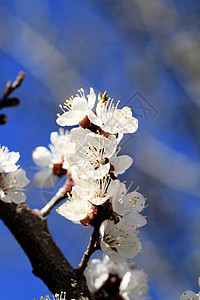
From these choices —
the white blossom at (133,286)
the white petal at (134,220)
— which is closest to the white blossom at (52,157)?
the white blossom at (133,286)

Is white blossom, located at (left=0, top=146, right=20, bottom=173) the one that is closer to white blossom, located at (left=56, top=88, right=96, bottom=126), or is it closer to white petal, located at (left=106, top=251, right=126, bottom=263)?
white blossom, located at (left=56, top=88, right=96, bottom=126)

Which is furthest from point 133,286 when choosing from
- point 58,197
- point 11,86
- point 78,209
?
point 11,86

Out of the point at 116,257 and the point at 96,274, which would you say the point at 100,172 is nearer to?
the point at 116,257

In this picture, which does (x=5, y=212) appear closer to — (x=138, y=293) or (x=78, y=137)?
(x=78, y=137)

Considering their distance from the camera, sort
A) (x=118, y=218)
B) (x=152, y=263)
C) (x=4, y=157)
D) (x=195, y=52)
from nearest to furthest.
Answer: (x=118, y=218), (x=4, y=157), (x=152, y=263), (x=195, y=52)

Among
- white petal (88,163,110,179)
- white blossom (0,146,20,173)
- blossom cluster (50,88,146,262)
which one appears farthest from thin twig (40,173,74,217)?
white petal (88,163,110,179)

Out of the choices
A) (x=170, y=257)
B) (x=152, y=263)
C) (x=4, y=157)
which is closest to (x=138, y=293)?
(x=4, y=157)
